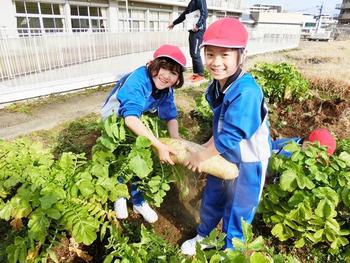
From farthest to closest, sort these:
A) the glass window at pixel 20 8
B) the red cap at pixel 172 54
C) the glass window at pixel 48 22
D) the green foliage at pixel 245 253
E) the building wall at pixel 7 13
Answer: the glass window at pixel 48 22 < the glass window at pixel 20 8 < the building wall at pixel 7 13 < the red cap at pixel 172 54 < the green foliage at pixel 245 253

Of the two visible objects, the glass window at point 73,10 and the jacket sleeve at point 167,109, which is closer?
the jacket sleeve at point 167,109

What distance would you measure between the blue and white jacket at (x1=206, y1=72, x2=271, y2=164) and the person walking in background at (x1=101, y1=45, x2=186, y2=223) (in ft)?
1.53

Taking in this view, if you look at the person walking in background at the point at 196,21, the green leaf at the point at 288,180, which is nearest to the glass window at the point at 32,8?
the person walking in background at the point at 196,21

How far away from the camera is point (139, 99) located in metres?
2.37

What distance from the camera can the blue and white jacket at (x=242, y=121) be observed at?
71.6 inches

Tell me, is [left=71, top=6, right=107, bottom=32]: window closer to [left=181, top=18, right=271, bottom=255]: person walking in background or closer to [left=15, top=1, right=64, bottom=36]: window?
[left=15, top=1, right=64, bottom=36]: window

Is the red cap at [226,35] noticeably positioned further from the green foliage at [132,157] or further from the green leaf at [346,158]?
the green leaf at [346,158]

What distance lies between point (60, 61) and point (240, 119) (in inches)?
245

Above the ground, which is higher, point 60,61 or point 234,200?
point 60,61

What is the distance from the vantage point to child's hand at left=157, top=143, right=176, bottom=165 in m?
2.16

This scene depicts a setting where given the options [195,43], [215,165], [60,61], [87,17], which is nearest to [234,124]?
[215,165]

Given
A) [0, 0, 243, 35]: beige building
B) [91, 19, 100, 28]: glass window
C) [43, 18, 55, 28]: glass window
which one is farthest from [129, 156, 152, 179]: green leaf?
[91, 19, 100, 28]: glass window

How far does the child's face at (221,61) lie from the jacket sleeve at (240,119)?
0.62 feet

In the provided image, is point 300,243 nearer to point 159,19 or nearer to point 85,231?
point 85,231
